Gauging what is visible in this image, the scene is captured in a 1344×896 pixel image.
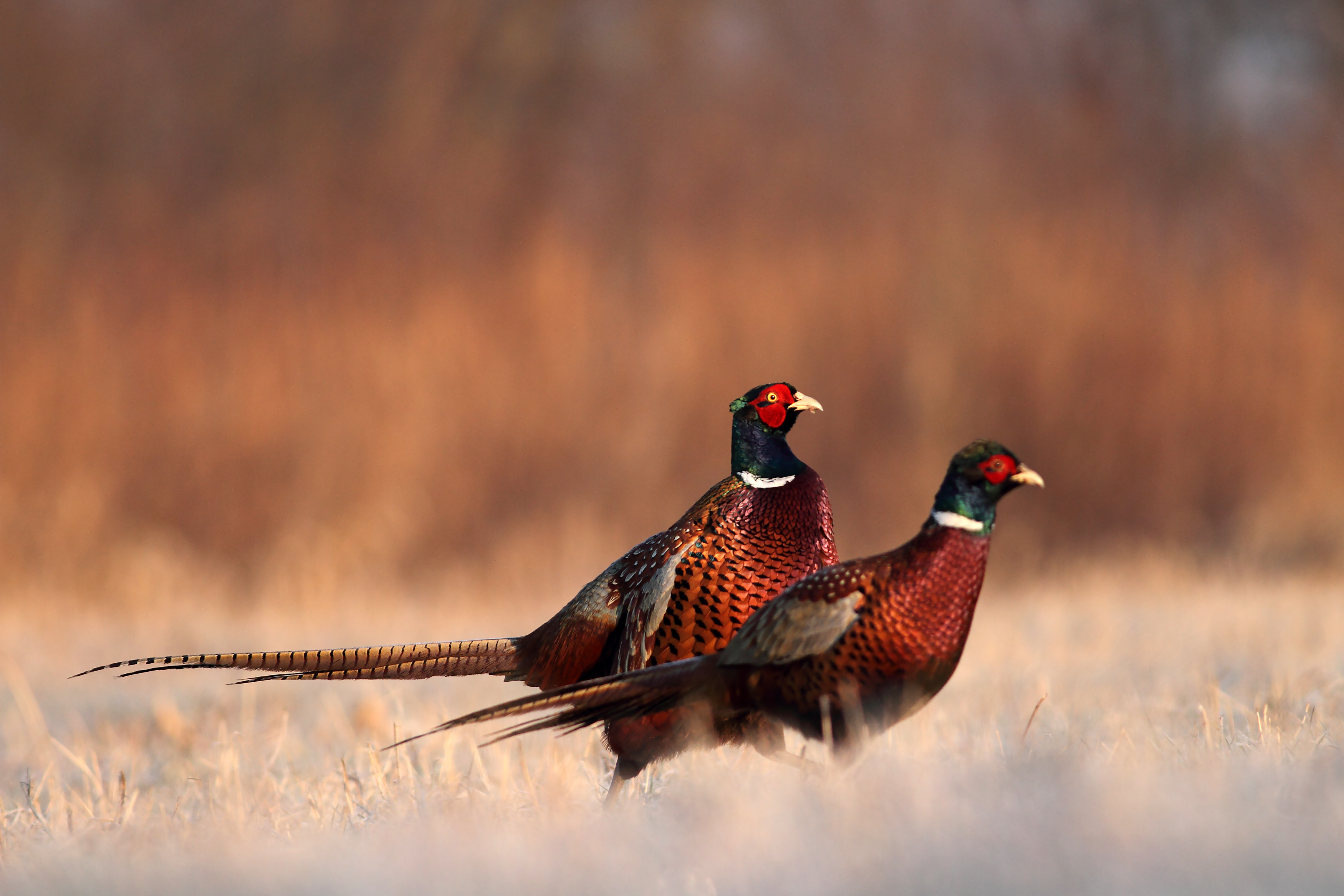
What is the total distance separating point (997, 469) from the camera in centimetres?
261

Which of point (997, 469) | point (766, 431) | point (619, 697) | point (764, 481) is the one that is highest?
point (766, 431)

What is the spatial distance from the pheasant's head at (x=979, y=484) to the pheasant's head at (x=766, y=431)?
694 mm

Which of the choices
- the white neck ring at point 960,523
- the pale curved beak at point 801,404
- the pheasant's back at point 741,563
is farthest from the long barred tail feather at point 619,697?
the pale curved beak at point 801,404

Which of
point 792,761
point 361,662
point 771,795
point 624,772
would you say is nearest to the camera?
point 771,795

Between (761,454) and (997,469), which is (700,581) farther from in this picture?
(997,469)

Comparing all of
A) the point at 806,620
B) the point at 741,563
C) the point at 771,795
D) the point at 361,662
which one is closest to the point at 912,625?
the point at 806,620

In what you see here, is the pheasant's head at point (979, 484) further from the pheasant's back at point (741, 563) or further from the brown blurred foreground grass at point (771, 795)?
the pheasant's back at point (741, 563)

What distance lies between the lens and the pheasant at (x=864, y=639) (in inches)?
102

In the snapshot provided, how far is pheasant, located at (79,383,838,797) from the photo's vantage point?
10.5 ft

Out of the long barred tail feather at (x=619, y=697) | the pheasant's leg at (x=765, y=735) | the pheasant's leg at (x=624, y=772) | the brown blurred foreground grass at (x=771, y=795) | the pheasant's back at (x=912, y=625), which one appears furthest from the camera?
the pheasant's leg at (x=624, y=772)

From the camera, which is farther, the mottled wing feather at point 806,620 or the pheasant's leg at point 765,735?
the pheasant's leg at point 765,735

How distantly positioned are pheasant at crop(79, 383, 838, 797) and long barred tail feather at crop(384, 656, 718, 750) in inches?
10.1

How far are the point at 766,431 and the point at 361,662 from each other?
1138 mm

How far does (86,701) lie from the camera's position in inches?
233
